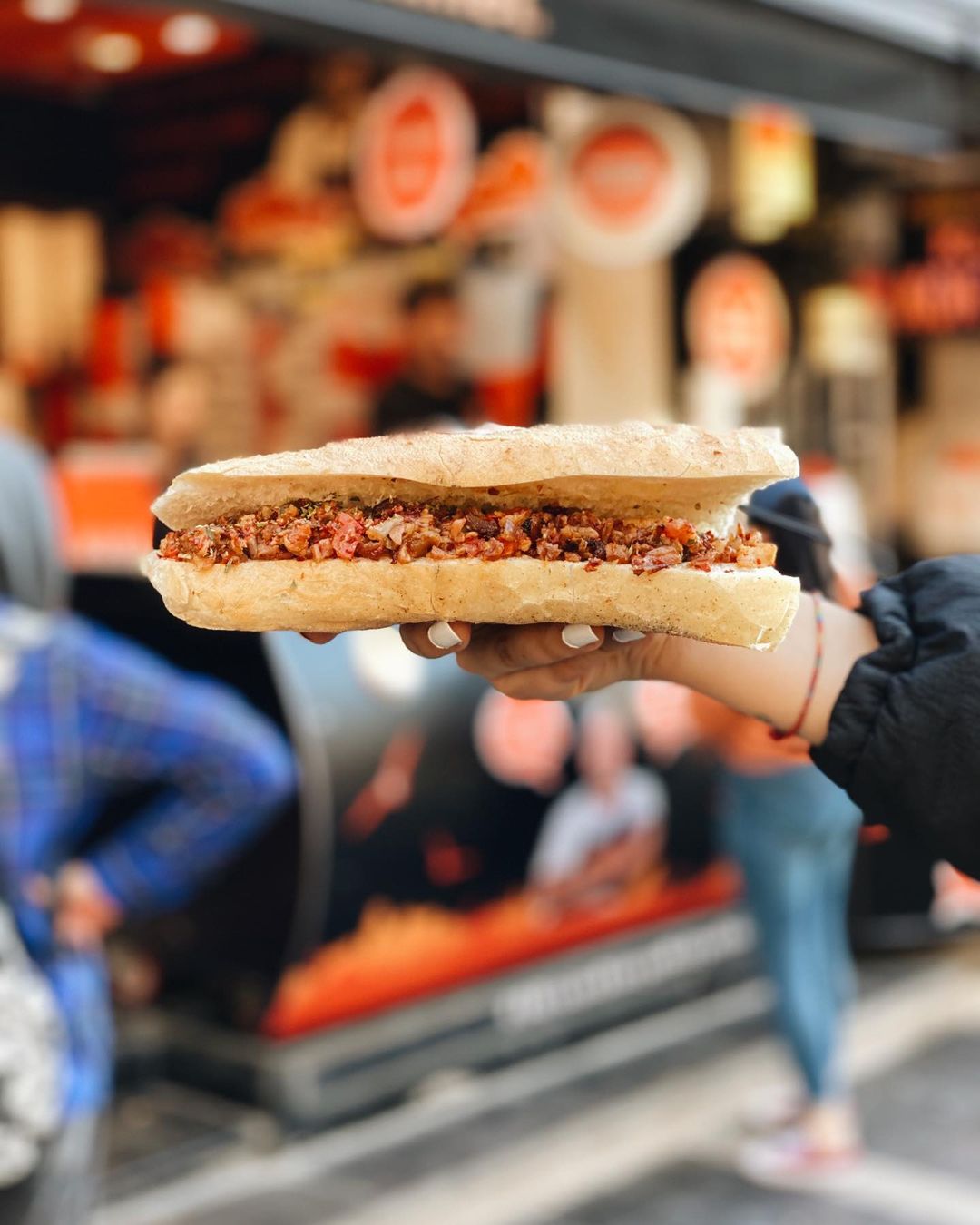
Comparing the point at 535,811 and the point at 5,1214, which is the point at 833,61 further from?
the point at 5,1214

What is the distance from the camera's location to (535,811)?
235 inches

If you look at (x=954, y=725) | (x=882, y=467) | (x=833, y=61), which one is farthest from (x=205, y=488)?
(x=882, y=467)

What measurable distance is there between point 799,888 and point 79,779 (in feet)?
9.38

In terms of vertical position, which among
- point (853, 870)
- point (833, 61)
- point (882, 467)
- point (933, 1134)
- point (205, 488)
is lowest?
point (933, 1134)

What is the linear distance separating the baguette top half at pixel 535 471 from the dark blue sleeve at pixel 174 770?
217 centimetres

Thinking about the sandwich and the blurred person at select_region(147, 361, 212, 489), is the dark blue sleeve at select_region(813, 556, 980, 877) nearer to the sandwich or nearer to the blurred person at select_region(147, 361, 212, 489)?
the sandwich

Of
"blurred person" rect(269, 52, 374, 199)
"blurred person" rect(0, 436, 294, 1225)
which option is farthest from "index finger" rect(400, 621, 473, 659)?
"blurred person" rect(269, 52, 374, 199)

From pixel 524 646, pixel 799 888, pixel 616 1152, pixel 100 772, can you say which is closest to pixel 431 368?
pixel 799 888

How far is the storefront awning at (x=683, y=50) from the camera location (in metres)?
4.08

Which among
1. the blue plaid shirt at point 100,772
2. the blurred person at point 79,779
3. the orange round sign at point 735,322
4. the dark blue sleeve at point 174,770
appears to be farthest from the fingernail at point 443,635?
the orange round sign at point 735,322

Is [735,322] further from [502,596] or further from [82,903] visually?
[502,596]

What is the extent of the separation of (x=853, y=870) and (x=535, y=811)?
190 centimetres

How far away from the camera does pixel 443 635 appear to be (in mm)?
1773

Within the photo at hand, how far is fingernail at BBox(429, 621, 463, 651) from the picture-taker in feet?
5.82
